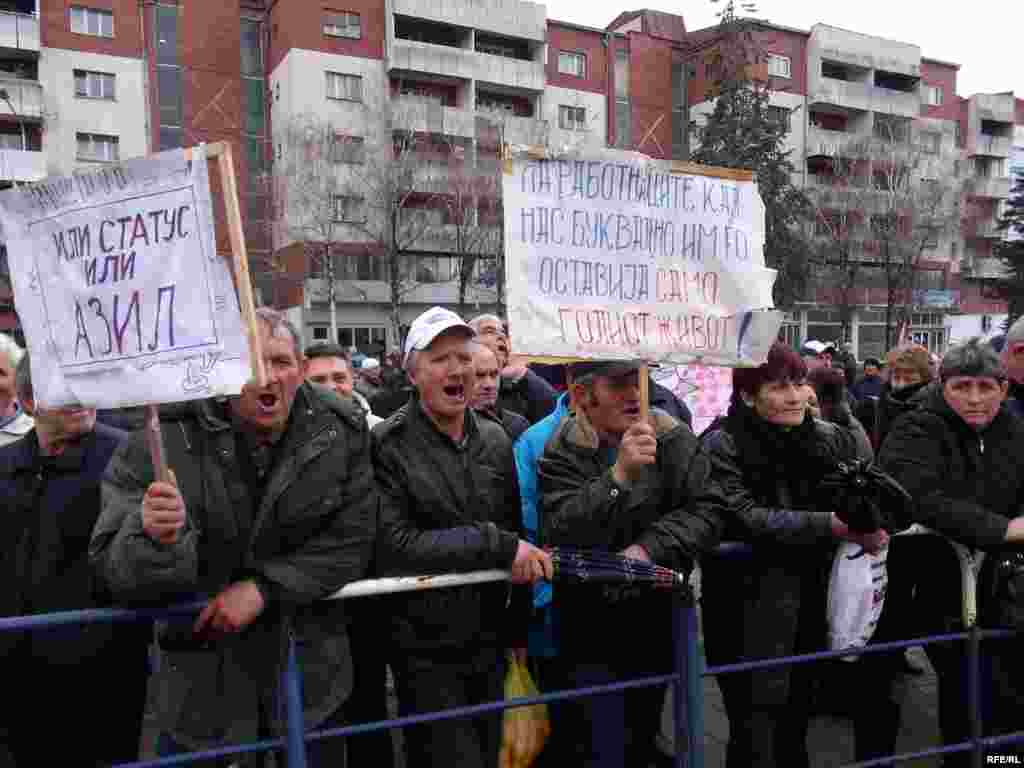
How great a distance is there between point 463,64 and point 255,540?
126 feet

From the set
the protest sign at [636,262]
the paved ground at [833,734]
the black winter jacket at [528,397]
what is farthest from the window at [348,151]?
the protest sign at [636,262]

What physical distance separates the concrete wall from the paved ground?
3295cm

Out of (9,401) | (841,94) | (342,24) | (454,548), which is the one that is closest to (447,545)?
(454,548)

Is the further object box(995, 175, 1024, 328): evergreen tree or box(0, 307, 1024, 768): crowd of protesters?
box(995, 175, 1024, 328): evergreen tree

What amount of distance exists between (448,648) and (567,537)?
51cm

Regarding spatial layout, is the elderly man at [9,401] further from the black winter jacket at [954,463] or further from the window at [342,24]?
the window at [342,24]

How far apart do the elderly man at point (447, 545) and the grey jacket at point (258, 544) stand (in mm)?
149

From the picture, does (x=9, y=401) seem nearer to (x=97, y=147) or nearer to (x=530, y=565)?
(x=530, y=565)

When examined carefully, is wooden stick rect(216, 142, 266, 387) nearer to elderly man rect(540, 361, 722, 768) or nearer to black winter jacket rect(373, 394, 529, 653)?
black winter jacket rect(373, 394, 529, 653)

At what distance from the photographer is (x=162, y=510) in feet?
6.89

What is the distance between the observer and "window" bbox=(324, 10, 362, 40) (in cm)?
3578

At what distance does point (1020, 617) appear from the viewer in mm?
2947

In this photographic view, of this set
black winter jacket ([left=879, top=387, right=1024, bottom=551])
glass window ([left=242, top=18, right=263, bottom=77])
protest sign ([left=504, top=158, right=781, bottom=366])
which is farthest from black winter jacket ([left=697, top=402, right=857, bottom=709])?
glass window ([left=242, top=18, right=263, bottom=77])

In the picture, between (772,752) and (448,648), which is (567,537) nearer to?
(448,648)
